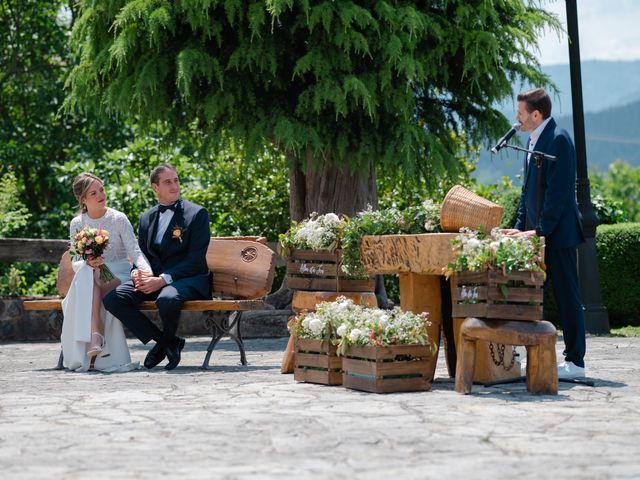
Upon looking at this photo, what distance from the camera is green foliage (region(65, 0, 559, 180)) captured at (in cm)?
1158

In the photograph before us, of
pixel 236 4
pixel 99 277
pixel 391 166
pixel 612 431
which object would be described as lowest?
pixel 612 431

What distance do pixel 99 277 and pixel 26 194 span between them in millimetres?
12712

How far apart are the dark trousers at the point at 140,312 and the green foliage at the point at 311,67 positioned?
2.85 meters

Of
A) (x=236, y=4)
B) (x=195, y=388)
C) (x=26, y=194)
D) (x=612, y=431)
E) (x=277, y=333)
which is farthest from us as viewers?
(x=26, y=194)

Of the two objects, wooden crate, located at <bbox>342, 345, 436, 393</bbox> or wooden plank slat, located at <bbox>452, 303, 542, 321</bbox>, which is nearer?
wooden plank slat, located at <bbox>452, 303, 542, 321</bbox>

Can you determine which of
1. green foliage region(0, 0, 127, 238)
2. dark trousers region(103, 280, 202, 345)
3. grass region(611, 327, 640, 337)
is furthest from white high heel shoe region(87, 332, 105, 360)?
green foliage region(0, 0, 127, 238)

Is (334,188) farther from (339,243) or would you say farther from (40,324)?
(339,243)

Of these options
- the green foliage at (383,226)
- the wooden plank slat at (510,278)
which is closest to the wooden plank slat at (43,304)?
the green foliage at (383,226)

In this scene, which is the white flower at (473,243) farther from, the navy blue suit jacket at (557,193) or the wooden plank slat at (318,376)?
the wooden plank slat at (318,376)

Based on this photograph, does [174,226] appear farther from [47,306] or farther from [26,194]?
[26,194]

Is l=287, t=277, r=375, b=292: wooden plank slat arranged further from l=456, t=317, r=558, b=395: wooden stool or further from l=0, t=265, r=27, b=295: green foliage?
l=0, t=265, r=27, b=295: green foliage

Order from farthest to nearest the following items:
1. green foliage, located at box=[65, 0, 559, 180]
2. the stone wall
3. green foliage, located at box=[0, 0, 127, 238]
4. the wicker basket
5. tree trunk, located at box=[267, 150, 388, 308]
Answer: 1. green foliage, located at box=[0, 0, 127, 238]
2. tree trunk, located at box=[267, 150, 388, 308]
3. the stone wall
4. green foliage, located at box=[65, 0, 559, 180]
5. the wicker basket

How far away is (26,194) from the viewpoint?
70.8 feet

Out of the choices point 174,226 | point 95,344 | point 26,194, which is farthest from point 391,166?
point 26,194
